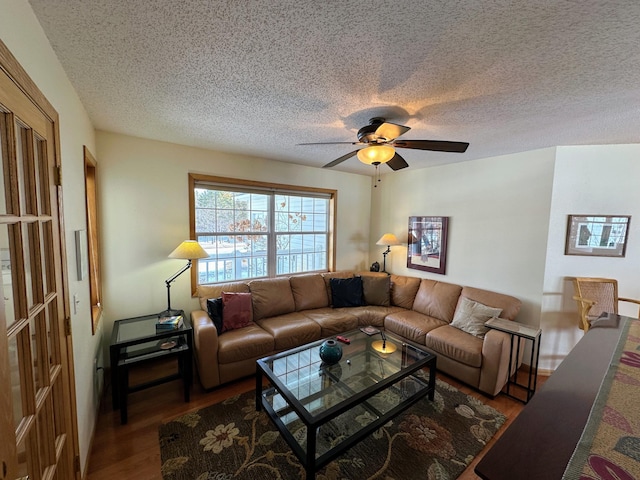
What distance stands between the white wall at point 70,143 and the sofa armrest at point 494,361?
3096 millimetres

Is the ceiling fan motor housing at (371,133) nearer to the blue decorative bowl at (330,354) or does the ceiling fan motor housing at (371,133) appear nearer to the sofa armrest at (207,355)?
the blue decorative bowl at (330,354)

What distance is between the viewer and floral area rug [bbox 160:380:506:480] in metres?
1.67

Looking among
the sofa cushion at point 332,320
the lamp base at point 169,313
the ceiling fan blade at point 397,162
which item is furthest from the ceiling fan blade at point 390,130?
the lamp base at point 169,313

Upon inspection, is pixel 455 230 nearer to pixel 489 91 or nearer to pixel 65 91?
pixel 489 91

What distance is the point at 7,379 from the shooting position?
0.74 meters

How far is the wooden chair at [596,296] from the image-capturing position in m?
2.55

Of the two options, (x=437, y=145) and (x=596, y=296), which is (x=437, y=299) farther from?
(x=437, y=145)

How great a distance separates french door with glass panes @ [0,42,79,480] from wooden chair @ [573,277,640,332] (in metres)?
3.92

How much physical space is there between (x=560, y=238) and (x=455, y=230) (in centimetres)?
105

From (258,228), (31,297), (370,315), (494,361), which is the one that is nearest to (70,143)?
(31,297)

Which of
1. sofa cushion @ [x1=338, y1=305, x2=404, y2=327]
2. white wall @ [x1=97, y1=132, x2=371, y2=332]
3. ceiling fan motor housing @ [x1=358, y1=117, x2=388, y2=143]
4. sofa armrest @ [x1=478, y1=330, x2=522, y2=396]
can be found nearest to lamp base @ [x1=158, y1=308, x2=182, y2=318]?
white wall @ [x1=97, y1=132, x2=371, y2=332]

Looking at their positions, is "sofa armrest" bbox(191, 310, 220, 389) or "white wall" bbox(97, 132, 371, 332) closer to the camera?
"sofa armrest" bbox(191, 310, 220, 389)

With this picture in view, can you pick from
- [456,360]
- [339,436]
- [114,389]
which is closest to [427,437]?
[339,436]

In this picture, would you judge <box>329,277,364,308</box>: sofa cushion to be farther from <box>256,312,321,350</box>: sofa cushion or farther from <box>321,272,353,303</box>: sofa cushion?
<box>256,312,321,350</box>: sofa cushion
